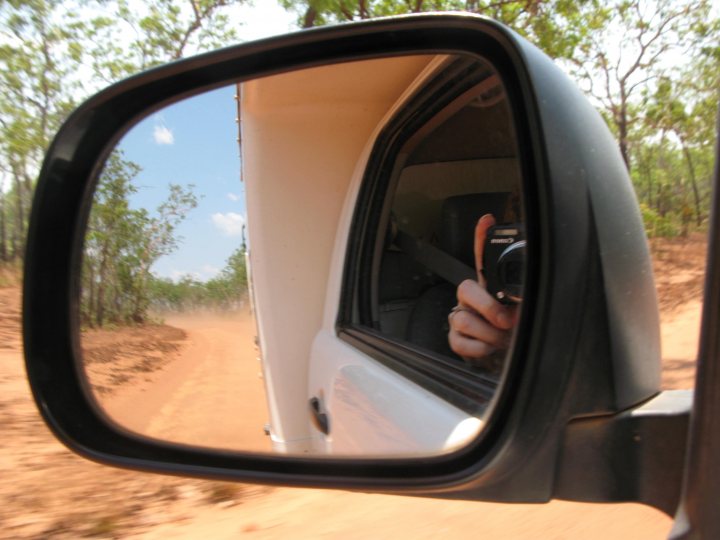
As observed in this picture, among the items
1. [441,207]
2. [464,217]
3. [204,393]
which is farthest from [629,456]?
[204,393]

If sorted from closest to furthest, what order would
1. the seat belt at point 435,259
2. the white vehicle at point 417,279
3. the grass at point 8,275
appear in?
the white vehicle at point 417,279
the seat belt at point 435,259
the grass at point 8,275

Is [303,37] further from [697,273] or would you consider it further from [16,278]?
[16,278]

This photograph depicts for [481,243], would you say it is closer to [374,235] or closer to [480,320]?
[480,320]

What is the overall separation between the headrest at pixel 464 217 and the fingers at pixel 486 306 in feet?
0.81

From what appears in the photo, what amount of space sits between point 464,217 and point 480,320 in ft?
1.77

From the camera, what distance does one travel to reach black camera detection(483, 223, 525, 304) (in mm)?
1224

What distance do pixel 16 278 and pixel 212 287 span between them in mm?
13648

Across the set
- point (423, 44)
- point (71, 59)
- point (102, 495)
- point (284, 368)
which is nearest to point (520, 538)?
point (284, 368)

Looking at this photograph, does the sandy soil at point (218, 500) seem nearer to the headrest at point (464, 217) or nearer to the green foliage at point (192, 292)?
the green foliage at point (192, 292)

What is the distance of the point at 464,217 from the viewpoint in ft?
6.36

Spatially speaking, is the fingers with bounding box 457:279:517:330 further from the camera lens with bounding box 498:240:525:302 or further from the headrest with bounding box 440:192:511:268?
the headrest with bounding box 440:192:511:268

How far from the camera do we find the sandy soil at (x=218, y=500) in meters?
1.53

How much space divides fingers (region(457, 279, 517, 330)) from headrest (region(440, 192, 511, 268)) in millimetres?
246

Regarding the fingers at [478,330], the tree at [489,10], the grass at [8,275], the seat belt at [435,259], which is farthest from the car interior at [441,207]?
the grass at [8,275]
